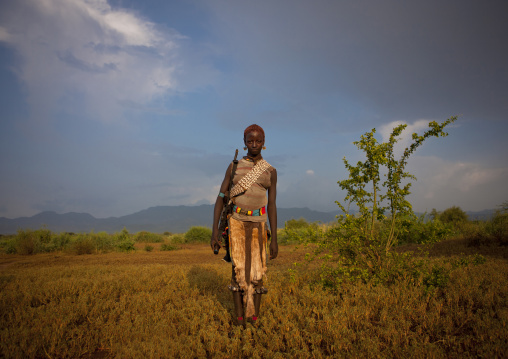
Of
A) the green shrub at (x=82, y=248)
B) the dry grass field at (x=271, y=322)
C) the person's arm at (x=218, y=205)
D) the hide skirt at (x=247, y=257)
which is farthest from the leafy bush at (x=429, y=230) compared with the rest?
the green shrub at (x=82, y=248)

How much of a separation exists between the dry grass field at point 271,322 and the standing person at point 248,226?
0.46 meters

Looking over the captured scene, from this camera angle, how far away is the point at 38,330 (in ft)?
12.2

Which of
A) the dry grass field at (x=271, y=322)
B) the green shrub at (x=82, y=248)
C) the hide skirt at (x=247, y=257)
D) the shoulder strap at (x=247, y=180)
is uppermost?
the shoulder strap at (x=247, y=180)

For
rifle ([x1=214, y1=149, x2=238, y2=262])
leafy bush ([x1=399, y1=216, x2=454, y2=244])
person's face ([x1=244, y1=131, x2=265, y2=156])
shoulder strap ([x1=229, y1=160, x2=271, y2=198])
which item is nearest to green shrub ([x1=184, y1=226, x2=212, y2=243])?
leafy bush ([x1=399, y1=216, x2=454, y2=244])

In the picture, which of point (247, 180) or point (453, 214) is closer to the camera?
point (247, 180)

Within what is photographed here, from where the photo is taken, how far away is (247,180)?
383 centimetres

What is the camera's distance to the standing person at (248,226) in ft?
12.6

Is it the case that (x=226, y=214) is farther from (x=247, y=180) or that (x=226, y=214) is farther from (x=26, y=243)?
(x=26, y=243)

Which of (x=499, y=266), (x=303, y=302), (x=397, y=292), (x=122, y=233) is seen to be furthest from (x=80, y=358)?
(x=122, y=233)

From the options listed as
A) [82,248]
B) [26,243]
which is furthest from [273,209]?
[26,243]

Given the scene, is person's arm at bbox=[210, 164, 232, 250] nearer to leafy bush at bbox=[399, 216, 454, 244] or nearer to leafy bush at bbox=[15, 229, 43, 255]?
leafy bush at bbox=[399, 216, 454, 244]

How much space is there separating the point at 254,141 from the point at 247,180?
1.85ft

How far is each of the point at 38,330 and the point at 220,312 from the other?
247 cm

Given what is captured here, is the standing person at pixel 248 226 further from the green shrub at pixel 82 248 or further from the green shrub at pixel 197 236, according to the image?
the green shrub at pixel 197 236
